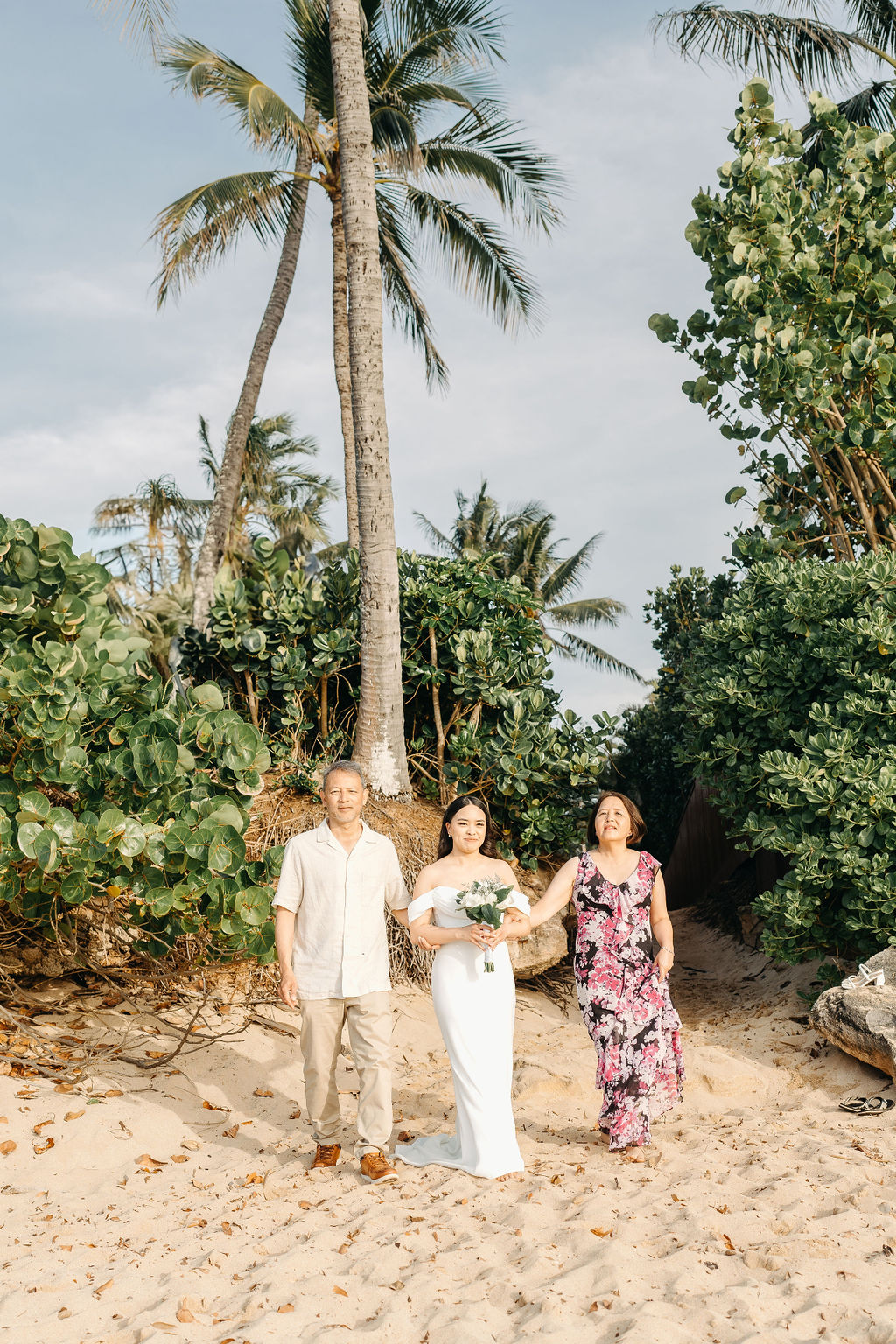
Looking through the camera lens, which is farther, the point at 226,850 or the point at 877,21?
the point at 877,21

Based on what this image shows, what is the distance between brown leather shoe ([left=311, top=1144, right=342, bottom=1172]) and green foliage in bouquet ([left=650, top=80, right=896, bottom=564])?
18.6ft

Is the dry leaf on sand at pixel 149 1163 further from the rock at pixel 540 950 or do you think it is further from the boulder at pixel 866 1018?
the boulder at pixel 866 1018

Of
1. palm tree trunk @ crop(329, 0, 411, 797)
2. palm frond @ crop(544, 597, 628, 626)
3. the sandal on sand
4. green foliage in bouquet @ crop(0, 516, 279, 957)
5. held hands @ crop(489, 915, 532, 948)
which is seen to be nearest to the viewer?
held hands @ crop(489, 915, 532, 948)

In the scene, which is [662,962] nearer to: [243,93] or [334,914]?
[334,914]

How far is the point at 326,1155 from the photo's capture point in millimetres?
4348

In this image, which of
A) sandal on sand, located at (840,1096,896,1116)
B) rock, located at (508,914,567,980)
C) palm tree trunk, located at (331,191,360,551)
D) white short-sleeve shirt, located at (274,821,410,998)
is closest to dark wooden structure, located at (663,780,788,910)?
rock, located at (508,914,567,980)

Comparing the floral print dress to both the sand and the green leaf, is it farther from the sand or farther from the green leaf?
the green leaf

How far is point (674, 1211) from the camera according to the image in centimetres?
368

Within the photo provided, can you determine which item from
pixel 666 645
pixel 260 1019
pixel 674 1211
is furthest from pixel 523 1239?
pixel 666 645

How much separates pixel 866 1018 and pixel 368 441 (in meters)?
5.29

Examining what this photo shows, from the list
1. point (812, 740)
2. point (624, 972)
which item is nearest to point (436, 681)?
point (812, 740)

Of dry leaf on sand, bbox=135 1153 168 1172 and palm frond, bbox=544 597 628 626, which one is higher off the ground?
palm frond, bbox=544 597 628 626

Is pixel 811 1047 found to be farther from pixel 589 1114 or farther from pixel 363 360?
pixel 363 360

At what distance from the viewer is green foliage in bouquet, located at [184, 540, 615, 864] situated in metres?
7.58
